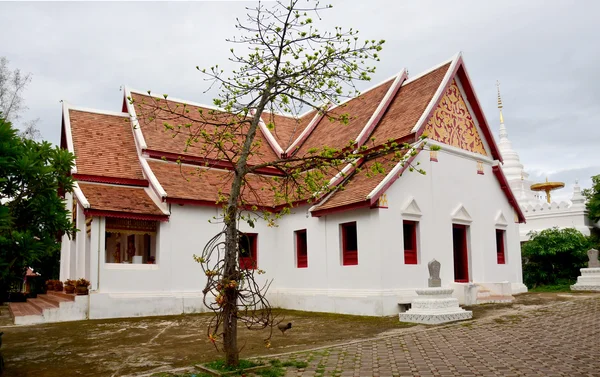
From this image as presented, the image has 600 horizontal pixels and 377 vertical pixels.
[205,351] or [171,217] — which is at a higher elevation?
[171,217]

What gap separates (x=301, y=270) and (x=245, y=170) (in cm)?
839

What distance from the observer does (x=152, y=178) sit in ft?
46.5

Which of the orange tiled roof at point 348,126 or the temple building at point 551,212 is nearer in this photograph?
the orange tiled roof at point 348,126

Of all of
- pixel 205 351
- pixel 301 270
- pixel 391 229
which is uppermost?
pixel 391 229

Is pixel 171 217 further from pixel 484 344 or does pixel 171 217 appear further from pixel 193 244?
pixel 484 344

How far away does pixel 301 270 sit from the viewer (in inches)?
572

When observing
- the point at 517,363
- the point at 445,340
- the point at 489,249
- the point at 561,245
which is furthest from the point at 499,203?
the point at 517,363

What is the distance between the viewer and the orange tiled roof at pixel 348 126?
15398mm

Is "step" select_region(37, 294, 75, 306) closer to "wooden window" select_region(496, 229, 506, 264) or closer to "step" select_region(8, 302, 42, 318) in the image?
"step" select_region(8, 302, 42, 318)

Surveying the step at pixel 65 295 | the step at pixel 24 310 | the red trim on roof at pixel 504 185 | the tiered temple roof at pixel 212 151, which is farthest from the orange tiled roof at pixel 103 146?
the red trim on roof at pixel 504 185

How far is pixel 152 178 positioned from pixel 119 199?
106cm

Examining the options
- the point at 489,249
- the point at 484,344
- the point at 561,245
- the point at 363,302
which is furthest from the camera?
the point at 561,245

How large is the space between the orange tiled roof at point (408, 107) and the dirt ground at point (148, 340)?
15.7 feet

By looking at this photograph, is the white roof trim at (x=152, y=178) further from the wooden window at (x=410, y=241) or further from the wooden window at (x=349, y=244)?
the wooden window at (x=410, y=241)
